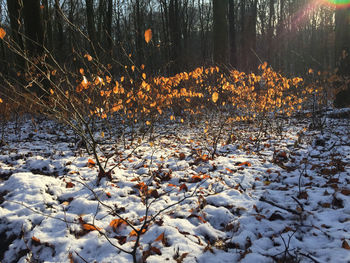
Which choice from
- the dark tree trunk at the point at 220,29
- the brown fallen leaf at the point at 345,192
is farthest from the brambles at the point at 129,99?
the dark tree trunk at the point at 220,29

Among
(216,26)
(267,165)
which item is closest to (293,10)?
(216,26)

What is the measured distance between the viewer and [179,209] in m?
2.22

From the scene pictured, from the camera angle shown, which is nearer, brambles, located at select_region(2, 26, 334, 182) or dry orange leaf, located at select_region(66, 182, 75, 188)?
dry orange leaf, located at select_region(66, 182, 75, 188)

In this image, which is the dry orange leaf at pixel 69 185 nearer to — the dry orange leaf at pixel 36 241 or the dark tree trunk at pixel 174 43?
the dry orange leaf at pixel 36 241

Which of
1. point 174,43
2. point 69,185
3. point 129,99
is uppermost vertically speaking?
point 174,43

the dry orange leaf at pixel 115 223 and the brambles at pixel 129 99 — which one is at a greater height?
the brambles at pixel 129 99

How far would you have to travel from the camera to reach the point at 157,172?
3.17 m

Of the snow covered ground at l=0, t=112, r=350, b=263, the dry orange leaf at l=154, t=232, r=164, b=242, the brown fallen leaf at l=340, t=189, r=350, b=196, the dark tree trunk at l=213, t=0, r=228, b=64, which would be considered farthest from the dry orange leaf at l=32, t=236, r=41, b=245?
the dark tree trunk at l=213, t=0, r=228, b=64

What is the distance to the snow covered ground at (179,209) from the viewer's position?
164 cm

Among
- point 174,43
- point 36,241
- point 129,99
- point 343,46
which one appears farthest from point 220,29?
point 36,241

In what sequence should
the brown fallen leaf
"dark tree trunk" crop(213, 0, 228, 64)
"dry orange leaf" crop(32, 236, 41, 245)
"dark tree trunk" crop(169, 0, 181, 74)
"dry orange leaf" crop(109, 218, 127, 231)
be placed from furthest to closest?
1. "dark tree trunk" crop(169, 0, 181, 74)
2. "dark tree trunk" crop(213, 0, 228, 64)
3. the brown fallen leaf
4. "dry orange leaf" crop(109, 218, 127, 231)
5. "dry orange leaf" crop(32, 236, 41, 245)

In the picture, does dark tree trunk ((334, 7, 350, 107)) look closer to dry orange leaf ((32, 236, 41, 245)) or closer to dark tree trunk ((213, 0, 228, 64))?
dark tree trunk ((213, 0, 228, 64))

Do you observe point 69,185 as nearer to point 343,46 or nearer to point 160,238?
point 160,238

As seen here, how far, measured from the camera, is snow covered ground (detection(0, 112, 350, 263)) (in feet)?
5.38
